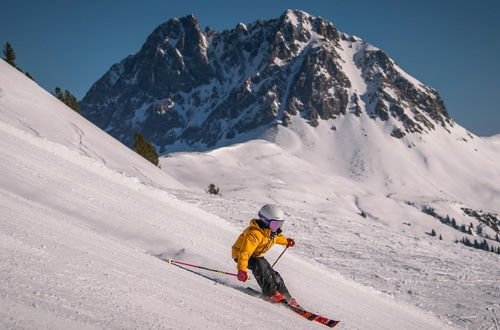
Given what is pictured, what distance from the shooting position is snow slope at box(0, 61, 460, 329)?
4.41 meters

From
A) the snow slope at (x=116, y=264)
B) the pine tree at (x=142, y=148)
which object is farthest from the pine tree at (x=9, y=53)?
the snow slope at (x=116, y=264)

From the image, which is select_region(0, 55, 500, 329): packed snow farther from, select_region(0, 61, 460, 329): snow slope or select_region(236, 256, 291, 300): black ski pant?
select_region(236, 256, 291, 300): black ski pant

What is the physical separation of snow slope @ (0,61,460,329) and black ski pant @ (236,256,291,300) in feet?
1.97

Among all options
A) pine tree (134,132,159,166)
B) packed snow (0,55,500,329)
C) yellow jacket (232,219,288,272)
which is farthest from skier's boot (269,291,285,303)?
pine tree (134,132,159,166)

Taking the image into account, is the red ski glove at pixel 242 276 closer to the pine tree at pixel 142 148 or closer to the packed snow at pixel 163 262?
the packed snow at pixel 163 262

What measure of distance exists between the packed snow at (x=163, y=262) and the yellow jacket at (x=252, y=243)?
25.3 inches

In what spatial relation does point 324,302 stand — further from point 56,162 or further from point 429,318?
point 56,162

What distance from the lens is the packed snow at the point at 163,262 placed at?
4688 millimetres

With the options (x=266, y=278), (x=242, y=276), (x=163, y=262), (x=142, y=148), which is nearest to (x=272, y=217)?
(x=266, y=278)

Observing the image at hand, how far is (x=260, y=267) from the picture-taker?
807 cm

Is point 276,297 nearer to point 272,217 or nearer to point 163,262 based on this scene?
point 272,217

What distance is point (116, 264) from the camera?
619 cm

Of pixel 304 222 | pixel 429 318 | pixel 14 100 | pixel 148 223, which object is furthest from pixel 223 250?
pixel 14 100

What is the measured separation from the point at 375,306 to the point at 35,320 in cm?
1006
